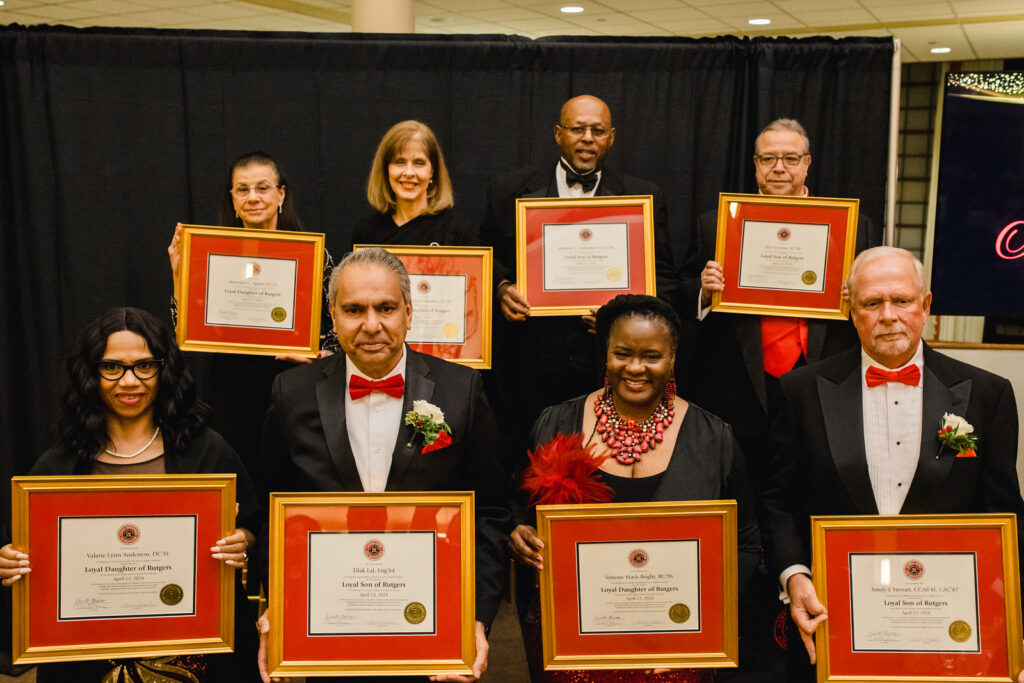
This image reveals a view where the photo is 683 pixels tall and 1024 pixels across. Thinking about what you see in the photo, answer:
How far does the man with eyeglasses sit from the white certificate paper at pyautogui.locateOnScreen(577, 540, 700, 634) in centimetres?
140

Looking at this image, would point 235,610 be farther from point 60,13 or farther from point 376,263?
point 60,13

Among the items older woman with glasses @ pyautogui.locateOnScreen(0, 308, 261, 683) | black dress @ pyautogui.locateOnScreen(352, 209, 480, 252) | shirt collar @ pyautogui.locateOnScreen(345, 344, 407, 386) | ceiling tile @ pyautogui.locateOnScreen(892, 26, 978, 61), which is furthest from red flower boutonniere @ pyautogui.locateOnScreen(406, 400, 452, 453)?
ceiling tile @ pyautogui.locateOnScreen(892, 26, 978, 61)

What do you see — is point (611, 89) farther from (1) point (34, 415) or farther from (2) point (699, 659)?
(1) point (34, 415)

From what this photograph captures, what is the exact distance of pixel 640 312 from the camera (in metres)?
2.83

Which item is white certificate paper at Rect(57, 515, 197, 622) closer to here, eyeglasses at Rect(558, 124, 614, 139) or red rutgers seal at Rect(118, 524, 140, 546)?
red rutgers seal at Rect(118, 524, 140, 546)

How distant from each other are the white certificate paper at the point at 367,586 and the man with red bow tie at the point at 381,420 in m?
0.23

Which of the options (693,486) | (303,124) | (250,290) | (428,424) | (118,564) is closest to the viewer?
(118,564)

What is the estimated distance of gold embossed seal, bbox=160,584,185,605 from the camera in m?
2.51

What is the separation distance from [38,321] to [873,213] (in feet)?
15.0

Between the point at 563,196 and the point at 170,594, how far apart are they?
2511 mm

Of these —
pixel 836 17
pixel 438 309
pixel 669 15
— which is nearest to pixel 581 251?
pixel 438 309

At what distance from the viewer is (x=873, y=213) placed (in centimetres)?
479

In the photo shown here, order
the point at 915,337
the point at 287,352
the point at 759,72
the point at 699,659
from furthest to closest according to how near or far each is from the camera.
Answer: the point at 759,72, the point at 287,352, the point at 915,337, the point at 699,659

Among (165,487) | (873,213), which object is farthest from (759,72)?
(165,487)
